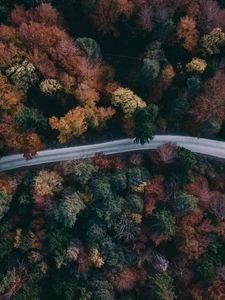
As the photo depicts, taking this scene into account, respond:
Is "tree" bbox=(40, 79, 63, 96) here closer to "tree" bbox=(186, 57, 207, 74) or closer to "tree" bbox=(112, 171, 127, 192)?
"tree" bbox=(112, 171, 127, 192)

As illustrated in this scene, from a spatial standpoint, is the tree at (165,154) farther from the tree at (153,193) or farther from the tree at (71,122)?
the tree at (71,122)

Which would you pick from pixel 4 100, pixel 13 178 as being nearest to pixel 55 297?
pixel 13 178

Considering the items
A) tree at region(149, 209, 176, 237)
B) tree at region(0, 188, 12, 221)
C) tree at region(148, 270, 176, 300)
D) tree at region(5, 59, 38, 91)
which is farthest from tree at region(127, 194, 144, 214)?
tree at region(5, 59, 38, 91)

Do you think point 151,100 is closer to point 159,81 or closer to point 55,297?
point 159,81

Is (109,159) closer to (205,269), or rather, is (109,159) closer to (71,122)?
(71,122)

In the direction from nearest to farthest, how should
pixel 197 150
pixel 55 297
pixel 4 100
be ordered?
pixel 4 100, pixel 55 297, pixel 197 150

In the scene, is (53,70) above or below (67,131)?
above
